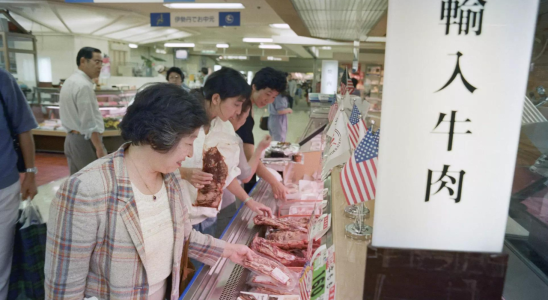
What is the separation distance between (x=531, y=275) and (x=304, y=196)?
1644 millimetres

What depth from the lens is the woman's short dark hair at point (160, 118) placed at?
4.25 feet

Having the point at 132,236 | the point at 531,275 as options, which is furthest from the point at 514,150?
the point at 132,236

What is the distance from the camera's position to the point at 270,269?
1.75m

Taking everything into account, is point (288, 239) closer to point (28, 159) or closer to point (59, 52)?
point (28, 159)

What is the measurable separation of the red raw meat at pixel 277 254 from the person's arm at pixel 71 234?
0.92 m

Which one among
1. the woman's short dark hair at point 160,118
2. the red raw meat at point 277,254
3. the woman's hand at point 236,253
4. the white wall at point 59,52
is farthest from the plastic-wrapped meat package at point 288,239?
the white wall at point 59,52

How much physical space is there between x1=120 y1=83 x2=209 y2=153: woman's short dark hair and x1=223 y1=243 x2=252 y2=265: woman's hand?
67 cm

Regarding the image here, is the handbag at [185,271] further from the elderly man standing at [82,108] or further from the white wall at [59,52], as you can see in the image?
the white wall at [59,52]

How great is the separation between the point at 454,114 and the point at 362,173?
20.8 inches

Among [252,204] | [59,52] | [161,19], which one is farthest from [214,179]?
[59,52]

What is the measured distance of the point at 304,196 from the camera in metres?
2.94

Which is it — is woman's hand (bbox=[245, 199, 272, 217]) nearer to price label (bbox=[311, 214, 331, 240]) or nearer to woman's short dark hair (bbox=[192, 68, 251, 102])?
woman's short dark hair (bbox=[192, 68, 251, 102])

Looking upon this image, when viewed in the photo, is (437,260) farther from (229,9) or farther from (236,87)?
(229,9)

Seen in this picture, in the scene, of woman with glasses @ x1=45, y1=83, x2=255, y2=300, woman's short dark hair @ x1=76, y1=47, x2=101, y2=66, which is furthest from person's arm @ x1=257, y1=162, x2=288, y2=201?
woman's short dark hair @ x1=76, y1=47, x2=101, y2=66
